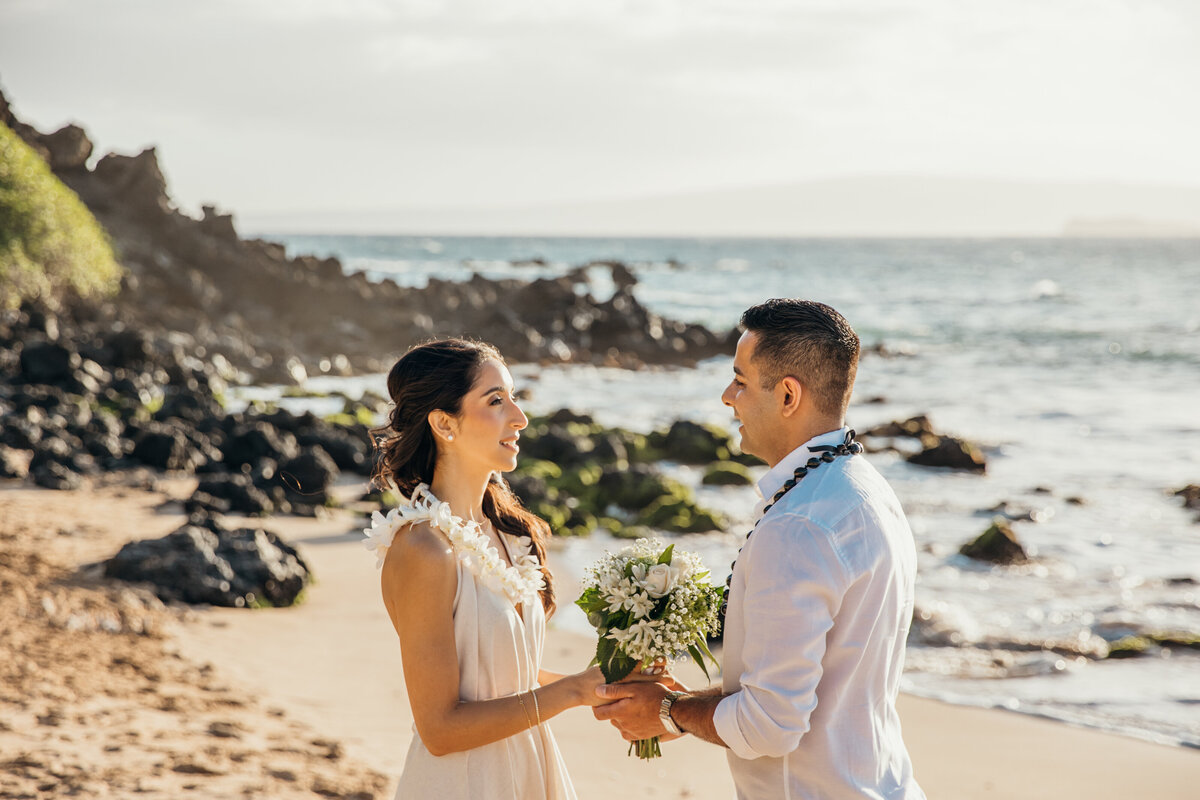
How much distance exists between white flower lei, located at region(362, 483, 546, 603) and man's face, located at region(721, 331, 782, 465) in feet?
3.08

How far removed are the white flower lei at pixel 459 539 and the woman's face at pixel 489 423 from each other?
0.21m

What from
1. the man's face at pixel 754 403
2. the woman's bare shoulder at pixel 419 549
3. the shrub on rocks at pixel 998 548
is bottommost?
the shrub on rocks at pixel 998 548

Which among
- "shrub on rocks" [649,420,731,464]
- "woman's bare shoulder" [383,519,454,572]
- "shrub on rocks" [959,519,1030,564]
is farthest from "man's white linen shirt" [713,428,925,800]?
"shrub on rocks" [649,420,731,464]

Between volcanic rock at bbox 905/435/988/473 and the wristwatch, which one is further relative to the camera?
volcanic rock at bbox 905/435/988/473

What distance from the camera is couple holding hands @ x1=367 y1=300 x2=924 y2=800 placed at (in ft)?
9.45

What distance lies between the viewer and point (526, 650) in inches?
144

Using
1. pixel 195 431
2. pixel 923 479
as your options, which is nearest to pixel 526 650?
pixel 195 431

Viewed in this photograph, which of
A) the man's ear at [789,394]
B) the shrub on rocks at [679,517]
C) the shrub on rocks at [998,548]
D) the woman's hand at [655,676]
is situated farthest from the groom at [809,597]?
the shrub on rocks at [679,517]

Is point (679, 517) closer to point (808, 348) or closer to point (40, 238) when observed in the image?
point (808, 348)

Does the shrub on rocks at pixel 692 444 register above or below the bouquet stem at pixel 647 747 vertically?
→ below

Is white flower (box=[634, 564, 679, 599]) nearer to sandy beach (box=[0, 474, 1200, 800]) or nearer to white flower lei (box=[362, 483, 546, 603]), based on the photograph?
white flower lei (box=[362, 483, 546, 603])

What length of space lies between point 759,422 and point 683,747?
16.0 ft

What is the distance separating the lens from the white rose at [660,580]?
11.1 feet

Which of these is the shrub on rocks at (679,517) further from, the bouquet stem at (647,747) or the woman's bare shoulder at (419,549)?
the woman's bare shoulder at (419,549)
